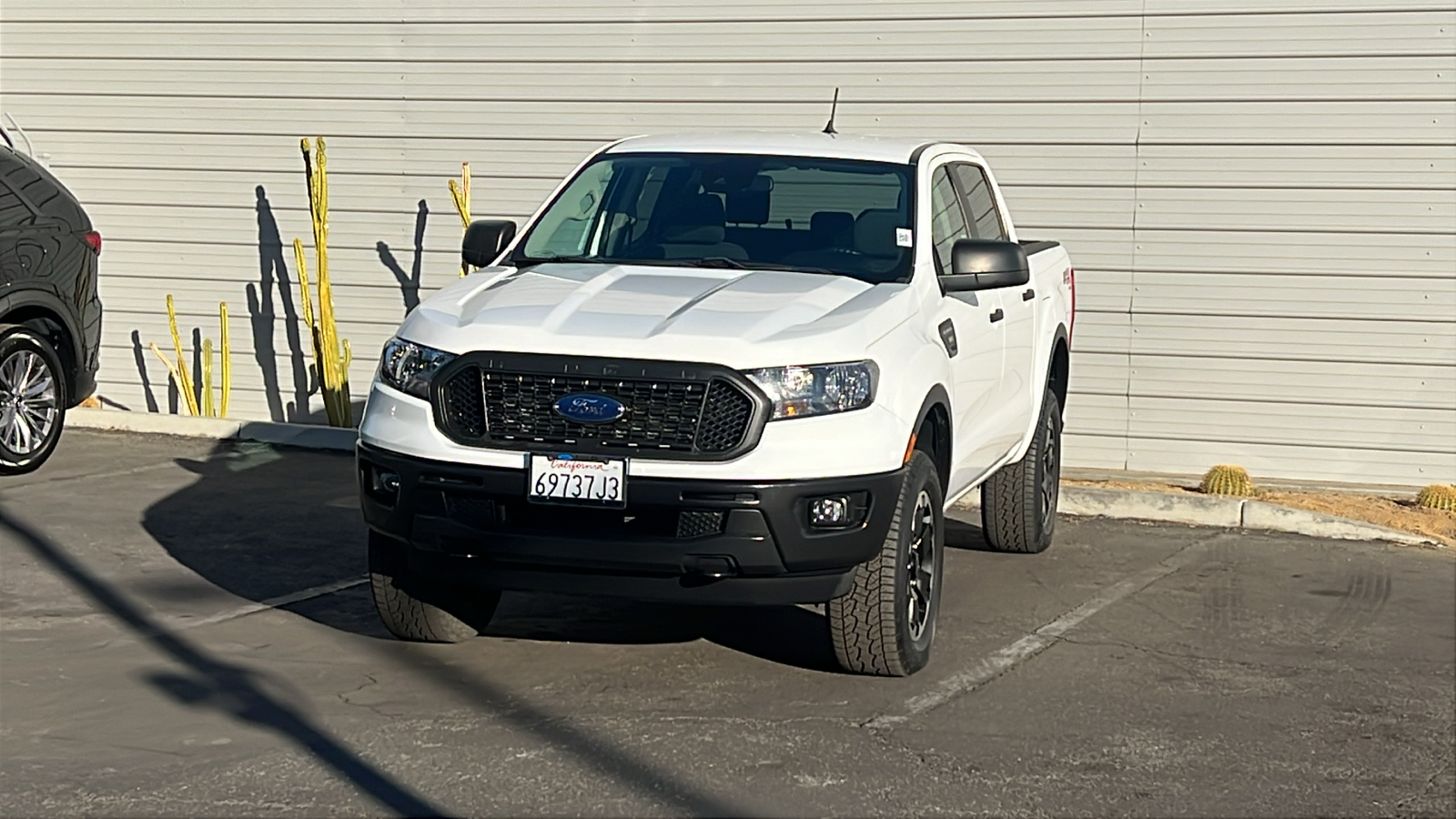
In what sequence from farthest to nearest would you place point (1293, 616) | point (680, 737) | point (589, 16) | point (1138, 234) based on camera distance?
point (589, 16)
point (1138, 234)
point (1293, 616)
point (680, 737)

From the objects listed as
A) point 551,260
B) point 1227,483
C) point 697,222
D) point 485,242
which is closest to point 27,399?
point 485,242

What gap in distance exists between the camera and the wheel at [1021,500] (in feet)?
29.1

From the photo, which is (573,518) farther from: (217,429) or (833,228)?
(217,429)

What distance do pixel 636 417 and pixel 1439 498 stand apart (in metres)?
6.28

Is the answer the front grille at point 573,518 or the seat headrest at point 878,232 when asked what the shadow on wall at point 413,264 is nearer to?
the seat headrest at point 878,232

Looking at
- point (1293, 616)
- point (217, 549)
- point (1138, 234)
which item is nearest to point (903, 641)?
point (1293, 616)

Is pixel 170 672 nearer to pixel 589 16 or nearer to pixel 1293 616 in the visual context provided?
pixel 1293 616

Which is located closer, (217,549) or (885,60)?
(217,549)

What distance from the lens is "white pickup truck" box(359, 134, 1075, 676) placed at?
595 centimetres

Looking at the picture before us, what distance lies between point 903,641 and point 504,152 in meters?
7.12

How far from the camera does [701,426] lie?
5977 mm

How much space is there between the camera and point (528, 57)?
1266 centimetres

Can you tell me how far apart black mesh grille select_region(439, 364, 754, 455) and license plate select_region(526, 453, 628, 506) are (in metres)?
0.07

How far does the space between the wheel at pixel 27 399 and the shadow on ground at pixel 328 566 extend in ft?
2.84
